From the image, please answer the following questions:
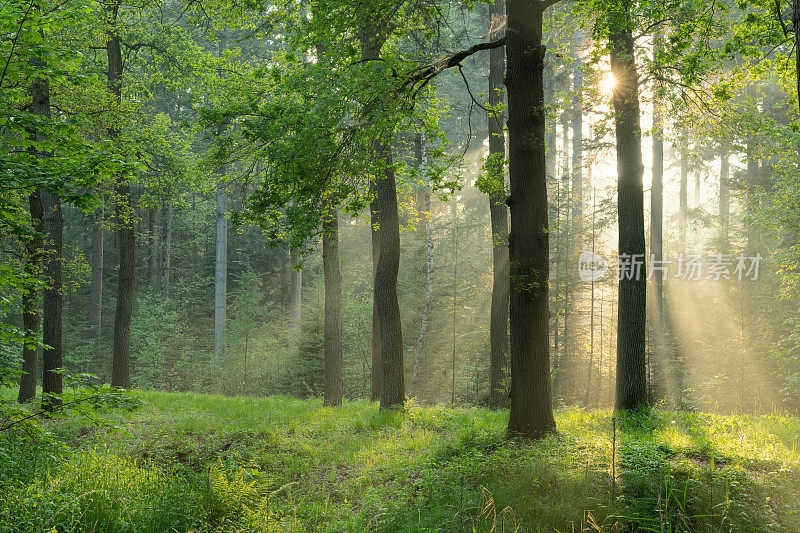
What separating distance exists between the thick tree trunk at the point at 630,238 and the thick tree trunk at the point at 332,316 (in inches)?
254

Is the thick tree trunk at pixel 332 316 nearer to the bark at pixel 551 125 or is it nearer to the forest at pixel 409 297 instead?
the forest at pixel 409 297

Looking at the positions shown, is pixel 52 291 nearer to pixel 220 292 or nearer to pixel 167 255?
pixel 220 292

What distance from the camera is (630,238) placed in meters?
9.11

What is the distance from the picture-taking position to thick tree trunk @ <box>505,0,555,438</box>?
6.77 metres

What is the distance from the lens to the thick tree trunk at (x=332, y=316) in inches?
499

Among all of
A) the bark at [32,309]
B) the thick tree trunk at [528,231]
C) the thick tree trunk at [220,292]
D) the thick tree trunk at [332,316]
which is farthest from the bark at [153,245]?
the thick tree trunk at [528,231]

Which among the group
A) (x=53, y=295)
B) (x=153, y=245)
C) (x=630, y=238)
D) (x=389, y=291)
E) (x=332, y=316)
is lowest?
(x=332, y=316)

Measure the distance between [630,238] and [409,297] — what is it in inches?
439

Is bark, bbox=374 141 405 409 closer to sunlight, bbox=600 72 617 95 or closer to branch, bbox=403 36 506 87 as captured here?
branch, bbox=403 36 506 87

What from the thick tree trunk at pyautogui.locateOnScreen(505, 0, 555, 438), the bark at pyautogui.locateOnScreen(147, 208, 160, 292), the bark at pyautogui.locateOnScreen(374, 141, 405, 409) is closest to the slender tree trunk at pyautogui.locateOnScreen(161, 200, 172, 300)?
the bark at pyautogui.locateOnScreen(147, 208, 160, 292)

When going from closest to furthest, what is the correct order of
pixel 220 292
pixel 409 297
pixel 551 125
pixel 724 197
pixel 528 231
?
pixel 528 231
pixel 409 297
pixel 551 125
pixel 220 292
pixel 724 197

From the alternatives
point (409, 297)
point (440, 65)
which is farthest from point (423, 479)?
point (409, 297)

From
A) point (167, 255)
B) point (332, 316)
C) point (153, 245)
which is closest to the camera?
point (332, 316)

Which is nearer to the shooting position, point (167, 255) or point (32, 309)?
point (32, 309)
